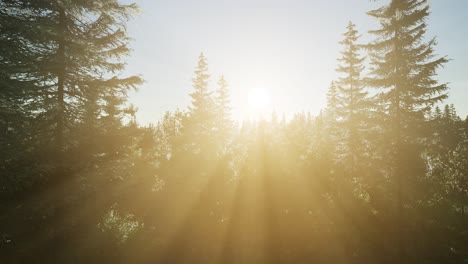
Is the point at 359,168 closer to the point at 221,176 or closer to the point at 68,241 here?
the point at 221,176

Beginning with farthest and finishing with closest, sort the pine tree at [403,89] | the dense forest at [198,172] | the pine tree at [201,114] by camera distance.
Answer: the pine tree at [201,114]
the pine tree at [403,89]
the dense forest at [198,172]

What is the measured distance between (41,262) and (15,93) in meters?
6.02

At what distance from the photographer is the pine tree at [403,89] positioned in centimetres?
1702

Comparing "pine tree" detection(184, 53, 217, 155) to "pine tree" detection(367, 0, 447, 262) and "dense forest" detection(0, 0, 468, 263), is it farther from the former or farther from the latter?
"pine tree" detection(367, 0, 447, 262)

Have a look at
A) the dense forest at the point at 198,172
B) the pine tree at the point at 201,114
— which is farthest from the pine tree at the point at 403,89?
the pine tree at the point at 201,114

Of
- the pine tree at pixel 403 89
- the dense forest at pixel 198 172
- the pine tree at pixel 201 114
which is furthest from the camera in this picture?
the pine tree at pixel 201 114

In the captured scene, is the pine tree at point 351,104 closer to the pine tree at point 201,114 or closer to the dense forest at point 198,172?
the dense forest at point 198,172

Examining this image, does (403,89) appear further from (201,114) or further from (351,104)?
(201,114)

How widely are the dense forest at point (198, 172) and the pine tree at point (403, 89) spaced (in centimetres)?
9

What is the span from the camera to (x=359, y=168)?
2569 centimetres

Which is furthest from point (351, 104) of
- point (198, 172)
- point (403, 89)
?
point (198, 172)

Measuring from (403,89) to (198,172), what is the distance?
15.3m

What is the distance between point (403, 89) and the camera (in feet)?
56.7

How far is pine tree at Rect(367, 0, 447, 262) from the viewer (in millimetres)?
17016
